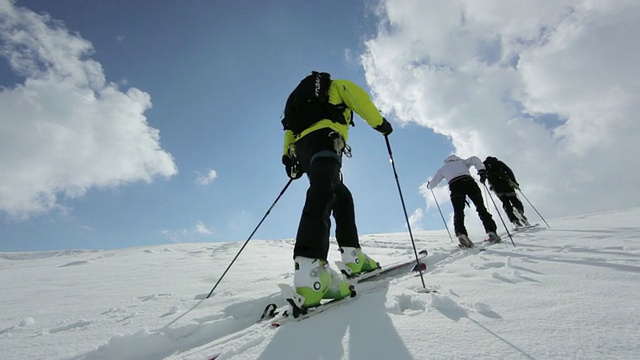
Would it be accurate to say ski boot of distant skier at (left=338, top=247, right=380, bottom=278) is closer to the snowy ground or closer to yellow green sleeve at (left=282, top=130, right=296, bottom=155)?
the snowy ground

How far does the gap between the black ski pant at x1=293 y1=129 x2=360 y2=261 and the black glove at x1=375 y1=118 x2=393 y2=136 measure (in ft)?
2.06

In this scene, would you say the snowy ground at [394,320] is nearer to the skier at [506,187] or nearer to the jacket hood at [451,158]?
the jacket hood at [451,158]

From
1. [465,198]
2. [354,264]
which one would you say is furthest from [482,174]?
[354,264]

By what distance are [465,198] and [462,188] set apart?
242 mm

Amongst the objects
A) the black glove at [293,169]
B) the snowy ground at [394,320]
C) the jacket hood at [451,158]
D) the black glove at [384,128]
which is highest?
the jacket hood at [451,158]

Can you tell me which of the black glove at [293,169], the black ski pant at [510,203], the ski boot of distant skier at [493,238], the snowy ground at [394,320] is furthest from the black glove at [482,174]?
the black ski pant at [510,203]

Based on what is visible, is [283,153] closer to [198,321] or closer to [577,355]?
[198,321]

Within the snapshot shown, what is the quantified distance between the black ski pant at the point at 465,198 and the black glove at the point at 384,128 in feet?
13.0

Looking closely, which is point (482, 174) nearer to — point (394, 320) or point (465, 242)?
point (465, 242)

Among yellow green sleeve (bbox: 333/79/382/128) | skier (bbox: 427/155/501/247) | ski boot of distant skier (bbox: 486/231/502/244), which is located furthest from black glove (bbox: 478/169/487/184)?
yellow green sleeve (bbox: 333/79/382/128)

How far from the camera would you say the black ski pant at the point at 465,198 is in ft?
21.6

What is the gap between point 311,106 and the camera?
315 centimetres

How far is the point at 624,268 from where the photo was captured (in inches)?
85.6

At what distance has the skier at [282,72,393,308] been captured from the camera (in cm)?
242
